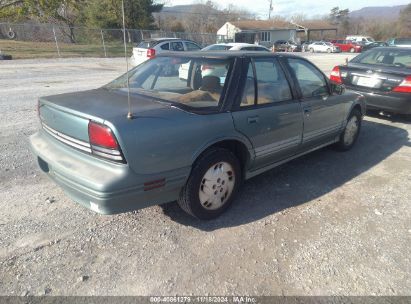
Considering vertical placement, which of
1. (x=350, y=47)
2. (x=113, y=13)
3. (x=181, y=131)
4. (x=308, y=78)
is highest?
(x=113, y=13)

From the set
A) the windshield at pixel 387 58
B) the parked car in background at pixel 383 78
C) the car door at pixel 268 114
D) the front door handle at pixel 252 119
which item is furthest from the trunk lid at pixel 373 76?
the front door handle at pixel 252 119

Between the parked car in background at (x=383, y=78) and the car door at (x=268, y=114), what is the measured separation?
2.86 meters

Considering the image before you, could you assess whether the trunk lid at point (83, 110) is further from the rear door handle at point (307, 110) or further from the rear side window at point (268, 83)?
the rear door handle at point (307, 110)

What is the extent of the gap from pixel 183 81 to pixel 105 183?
60.1 inches

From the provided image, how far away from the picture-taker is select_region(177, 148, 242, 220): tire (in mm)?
2990

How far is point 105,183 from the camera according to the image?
8.12 feet

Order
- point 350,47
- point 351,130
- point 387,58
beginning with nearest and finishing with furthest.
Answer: point 351,130 < point 387,58 < point 350,47

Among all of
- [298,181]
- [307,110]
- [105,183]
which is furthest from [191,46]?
[105,183]

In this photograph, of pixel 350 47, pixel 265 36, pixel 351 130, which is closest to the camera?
pixel 351 130

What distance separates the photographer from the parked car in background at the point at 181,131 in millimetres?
2559

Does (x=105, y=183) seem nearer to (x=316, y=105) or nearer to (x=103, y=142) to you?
(x=103, y=142)

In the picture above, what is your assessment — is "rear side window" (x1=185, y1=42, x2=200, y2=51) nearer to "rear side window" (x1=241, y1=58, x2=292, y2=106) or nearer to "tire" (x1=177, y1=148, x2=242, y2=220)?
"rear side window" (x1=241, y1=58, x2=292, y2=106)

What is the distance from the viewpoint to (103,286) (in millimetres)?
2434

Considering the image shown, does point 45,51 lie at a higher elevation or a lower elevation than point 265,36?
higher
